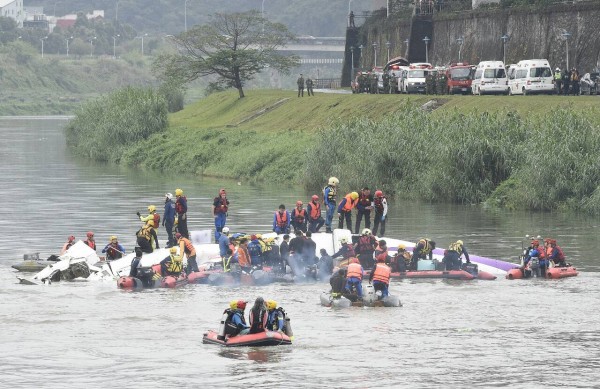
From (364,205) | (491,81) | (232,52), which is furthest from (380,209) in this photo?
(232,52)

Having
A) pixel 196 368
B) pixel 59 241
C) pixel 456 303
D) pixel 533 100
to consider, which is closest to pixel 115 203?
pixel 59 241

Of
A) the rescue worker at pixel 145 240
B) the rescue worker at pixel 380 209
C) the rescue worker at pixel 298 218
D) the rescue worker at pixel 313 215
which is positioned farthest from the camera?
the rescue worker at pixel 380 209

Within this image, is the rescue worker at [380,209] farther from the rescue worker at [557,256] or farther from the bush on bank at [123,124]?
the bush on bank at [123,124]

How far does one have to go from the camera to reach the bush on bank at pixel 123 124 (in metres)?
109

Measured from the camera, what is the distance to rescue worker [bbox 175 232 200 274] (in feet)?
146

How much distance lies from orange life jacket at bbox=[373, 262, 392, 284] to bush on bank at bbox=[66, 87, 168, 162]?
68.6 meters

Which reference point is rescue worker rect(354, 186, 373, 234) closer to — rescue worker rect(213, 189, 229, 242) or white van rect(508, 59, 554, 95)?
rescue worker rect(213, 189, 229, 242)

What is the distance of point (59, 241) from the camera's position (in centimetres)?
5447

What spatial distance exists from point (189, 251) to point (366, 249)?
5.52m

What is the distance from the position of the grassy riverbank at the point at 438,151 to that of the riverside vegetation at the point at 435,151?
2.1 inches

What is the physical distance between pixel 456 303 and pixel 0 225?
1031 inches

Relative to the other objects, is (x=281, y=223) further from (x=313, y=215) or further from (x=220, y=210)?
(x=220, y=210)

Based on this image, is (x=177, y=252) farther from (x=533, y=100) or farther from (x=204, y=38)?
(x=204, y=38)

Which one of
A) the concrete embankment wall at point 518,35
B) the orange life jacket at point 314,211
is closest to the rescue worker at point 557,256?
the orange life jacket at point 314,211
